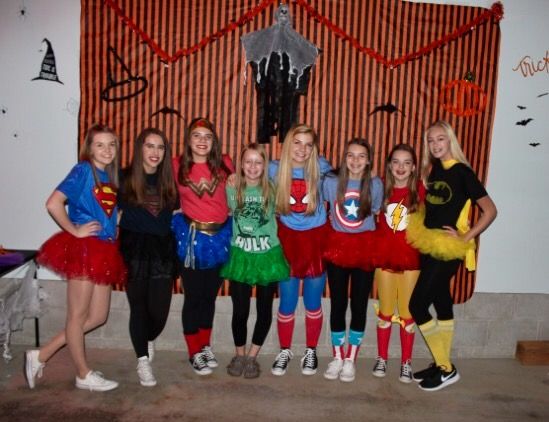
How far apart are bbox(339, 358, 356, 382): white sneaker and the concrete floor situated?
0.16ft

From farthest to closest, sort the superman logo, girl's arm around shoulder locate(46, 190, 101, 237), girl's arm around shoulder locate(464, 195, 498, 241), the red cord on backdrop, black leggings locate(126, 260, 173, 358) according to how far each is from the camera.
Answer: the red cord on backdrop < girl's arm around shoulder locate(464, 195, 498, 241) < black leggings locate(126, 260, 173, 358) < the superman logo < girl's arm around shoulder locate(46, 190, 101, 237)

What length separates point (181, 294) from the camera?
374 centimetres

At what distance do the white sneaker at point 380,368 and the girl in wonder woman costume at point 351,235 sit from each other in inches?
7.1

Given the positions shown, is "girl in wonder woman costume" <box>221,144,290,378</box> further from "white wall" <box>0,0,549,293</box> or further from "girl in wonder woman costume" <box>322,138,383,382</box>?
"white wall" <box>0,0,549,293</box>

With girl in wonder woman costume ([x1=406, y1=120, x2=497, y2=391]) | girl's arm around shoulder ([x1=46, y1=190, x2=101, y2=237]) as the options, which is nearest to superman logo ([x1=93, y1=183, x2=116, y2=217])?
girl's arm around shoulder ([x1=46, y1=190, x2=101, y2=237])

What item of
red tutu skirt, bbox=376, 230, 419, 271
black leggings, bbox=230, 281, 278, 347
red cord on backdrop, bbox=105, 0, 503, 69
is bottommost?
black leggings, bbox=230, 281, 278, 347

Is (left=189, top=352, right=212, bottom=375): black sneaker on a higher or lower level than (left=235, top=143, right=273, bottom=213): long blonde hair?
lower

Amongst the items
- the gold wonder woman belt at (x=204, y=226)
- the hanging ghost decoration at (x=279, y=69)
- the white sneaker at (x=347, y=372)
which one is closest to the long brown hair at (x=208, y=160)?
the gold wonder woman belt at (x=204, y=226)

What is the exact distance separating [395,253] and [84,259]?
1.92m

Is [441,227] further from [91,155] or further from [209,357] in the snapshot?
[91,155]

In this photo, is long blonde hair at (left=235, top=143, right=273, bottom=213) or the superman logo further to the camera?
long blonde hair at (left=235, top=143, right=273, bottom=213)

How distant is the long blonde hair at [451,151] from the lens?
3.24 metres

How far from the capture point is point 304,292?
3365 millimetres

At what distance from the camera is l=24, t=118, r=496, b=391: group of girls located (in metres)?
3.04
